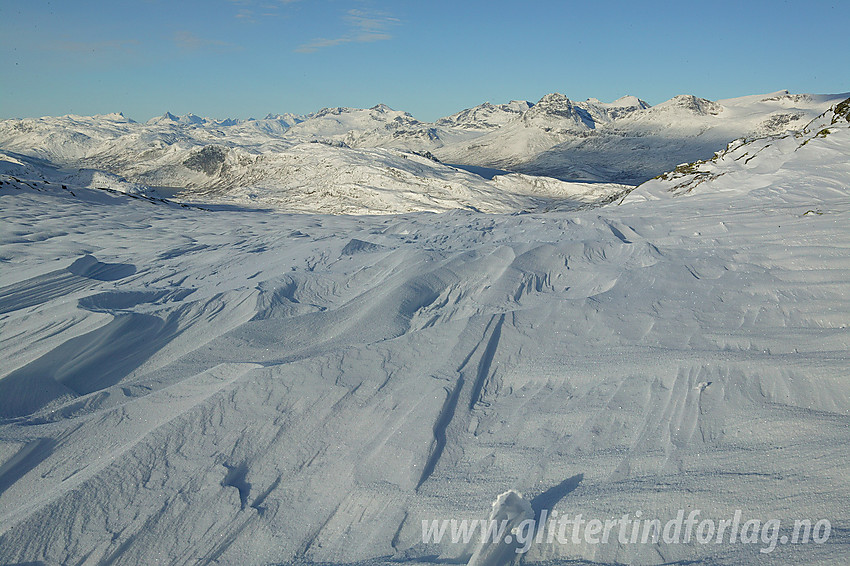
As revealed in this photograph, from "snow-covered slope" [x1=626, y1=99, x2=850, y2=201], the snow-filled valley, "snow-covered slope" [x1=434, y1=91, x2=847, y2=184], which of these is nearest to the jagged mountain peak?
"snow-covered slope" [x1=434, y1=91, x2=847, y2=184]

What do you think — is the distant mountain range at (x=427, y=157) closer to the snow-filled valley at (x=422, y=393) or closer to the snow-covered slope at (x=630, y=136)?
the snow-covered slope at (x=630, y=136)

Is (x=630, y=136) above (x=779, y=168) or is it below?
above

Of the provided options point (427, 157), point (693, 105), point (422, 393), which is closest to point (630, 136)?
point (693, 105)

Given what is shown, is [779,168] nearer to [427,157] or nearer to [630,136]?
[427,157]

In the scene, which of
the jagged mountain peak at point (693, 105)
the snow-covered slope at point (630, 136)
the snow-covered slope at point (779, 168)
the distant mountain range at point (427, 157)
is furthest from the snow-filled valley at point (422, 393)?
the jagged mountain peak at point (693, 105)

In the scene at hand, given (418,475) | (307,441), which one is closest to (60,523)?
(307,441)

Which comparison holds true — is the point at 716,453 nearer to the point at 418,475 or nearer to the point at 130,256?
the point at 418,475

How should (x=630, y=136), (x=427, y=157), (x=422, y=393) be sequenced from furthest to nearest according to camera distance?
(x=630, y=136), (x=427, y=157), (x=422, y=393)

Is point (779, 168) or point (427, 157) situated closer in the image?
point (779, 168)

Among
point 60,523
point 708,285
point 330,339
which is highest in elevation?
point 708,285
